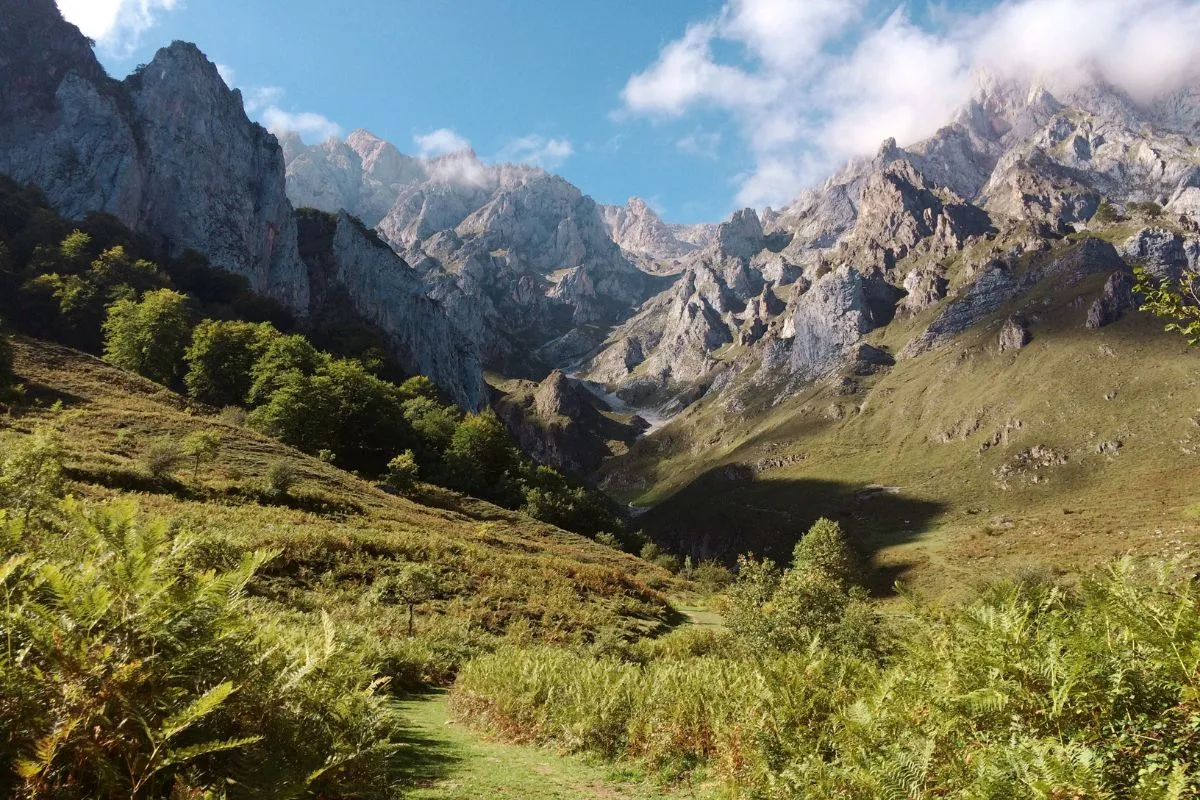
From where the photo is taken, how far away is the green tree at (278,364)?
63062 mm

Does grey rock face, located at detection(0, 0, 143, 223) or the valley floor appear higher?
grey rock face, located at detection(0, 0, 143, 223)

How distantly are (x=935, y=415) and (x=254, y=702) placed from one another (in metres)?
216

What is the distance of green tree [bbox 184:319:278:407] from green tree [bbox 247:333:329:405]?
1.41 meters

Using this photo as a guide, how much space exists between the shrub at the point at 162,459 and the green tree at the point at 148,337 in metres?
41.3

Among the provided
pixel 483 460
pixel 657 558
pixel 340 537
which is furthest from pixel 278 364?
pixel 657 558

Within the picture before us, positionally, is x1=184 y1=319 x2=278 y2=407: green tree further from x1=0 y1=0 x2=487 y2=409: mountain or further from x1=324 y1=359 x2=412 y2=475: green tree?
x1=0 y1=0 x2=487 y2=409: mountain

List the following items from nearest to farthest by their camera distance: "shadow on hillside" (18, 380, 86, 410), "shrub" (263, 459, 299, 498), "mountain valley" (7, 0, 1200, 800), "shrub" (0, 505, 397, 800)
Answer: "shrub" (0, 505, 397, 800), "mountain valley" (7, 0, 1200, 800), "shrub" (263, 459, 299, 498), "shadow on hillside" (18, 380, 86, 410)

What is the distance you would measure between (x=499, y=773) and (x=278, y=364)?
66600 millimetres

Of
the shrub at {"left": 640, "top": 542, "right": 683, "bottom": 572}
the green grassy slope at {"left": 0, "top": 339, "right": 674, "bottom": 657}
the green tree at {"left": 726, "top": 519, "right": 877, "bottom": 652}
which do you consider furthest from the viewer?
the shrub at {"left": 640, "top": 542, "right": 683, "bottom": 572}

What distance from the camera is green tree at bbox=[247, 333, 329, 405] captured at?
207 feet

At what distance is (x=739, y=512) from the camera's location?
168500 millimetres

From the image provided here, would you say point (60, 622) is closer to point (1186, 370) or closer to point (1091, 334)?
point (1186, 370)

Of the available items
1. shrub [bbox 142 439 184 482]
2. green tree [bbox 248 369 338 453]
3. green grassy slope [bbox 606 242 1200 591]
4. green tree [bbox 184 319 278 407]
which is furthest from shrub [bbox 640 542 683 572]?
shrub [bbox 142 439 184 482]

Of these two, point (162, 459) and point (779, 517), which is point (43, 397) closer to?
point (162, 459)
